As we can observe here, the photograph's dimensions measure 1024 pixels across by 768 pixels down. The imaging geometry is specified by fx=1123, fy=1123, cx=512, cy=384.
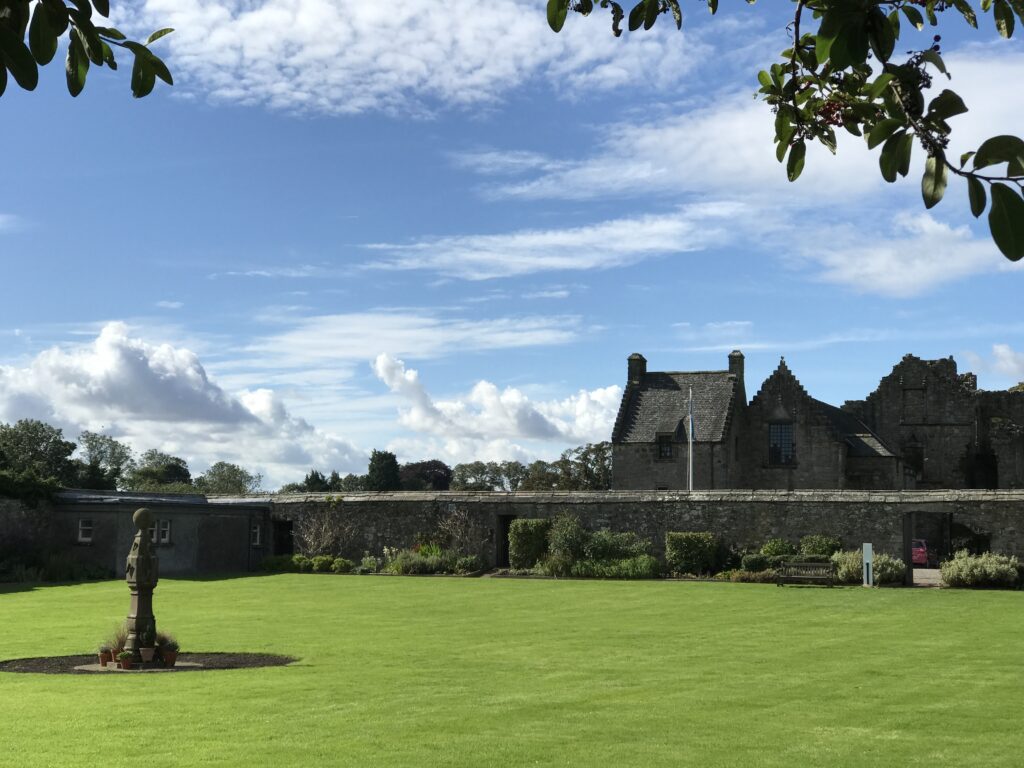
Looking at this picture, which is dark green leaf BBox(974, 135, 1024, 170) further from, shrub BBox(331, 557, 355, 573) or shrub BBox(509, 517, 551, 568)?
shrub BBox(331, 557, 355, 573)

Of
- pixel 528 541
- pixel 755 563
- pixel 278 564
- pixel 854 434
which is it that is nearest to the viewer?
pixel 755 563

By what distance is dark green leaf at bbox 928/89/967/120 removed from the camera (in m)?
2.81

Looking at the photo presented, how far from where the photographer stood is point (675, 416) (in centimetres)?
5272

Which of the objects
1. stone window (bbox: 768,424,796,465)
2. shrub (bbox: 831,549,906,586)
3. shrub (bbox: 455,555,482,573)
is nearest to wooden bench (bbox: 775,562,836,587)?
shrub (bbox: 831,549,906,586)

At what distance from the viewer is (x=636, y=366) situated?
2163 inches

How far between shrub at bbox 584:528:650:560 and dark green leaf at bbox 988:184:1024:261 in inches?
1351

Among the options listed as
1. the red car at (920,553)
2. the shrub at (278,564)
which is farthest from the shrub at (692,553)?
the shrub at (278,564)

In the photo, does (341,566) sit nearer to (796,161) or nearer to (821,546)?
(821,546)

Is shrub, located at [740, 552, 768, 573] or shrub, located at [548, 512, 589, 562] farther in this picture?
shrub, located at [548, 512, 589, 562]

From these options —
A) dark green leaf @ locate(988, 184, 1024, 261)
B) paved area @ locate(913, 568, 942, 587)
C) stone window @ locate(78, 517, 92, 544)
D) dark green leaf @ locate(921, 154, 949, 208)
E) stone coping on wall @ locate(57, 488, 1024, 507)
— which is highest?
dark green leaf @ locate(921, 154, 949, 208)

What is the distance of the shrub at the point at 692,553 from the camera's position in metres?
35.3

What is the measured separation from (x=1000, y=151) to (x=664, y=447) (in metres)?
50.4

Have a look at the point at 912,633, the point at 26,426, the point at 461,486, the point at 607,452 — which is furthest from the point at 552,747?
the point at 461,486

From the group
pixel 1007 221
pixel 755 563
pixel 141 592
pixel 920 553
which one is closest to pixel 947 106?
pixel 1007 221
